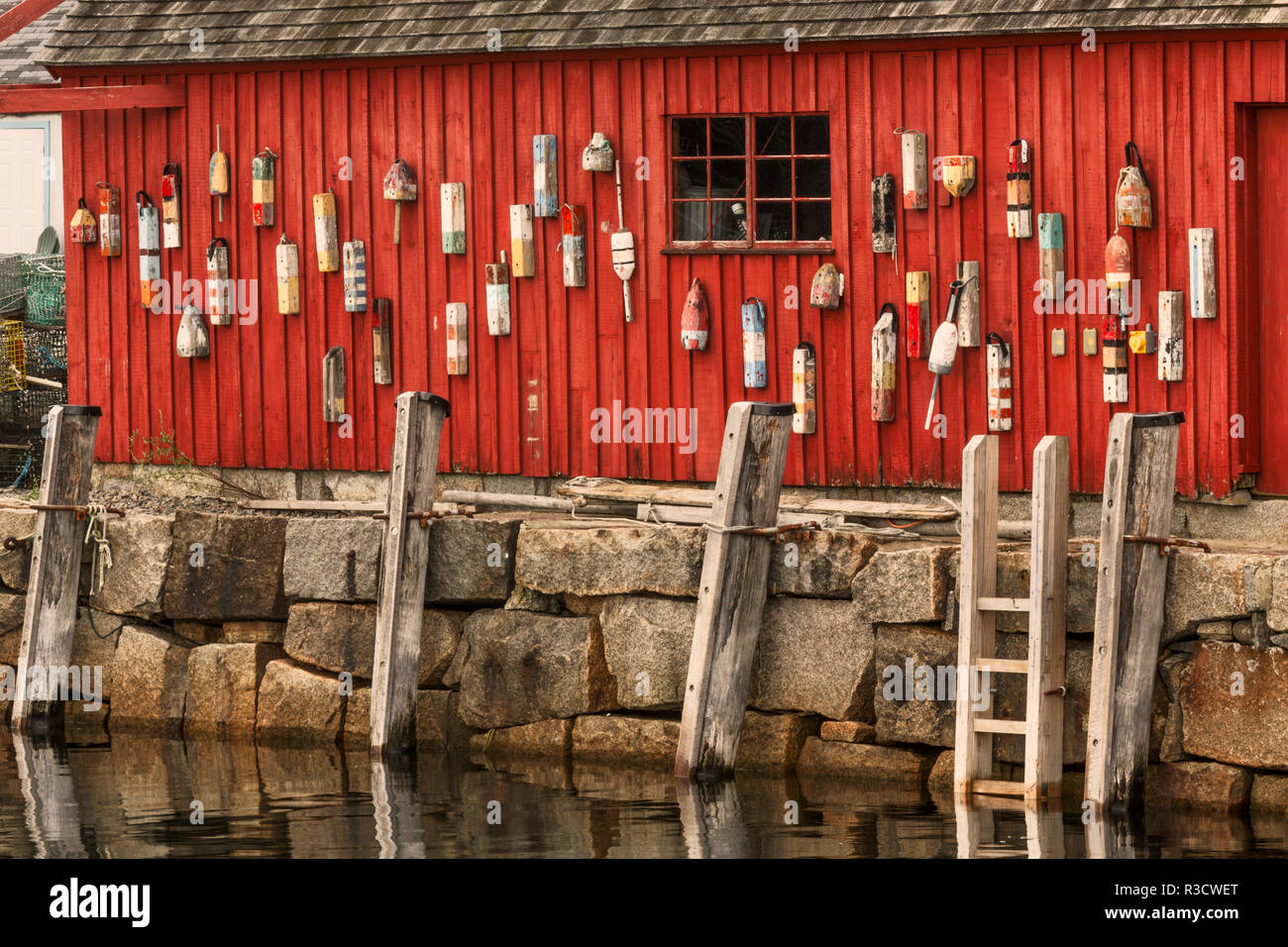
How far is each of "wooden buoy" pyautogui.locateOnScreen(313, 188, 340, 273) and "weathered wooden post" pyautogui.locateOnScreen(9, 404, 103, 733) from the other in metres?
1.84

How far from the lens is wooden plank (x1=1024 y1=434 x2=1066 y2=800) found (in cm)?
1218

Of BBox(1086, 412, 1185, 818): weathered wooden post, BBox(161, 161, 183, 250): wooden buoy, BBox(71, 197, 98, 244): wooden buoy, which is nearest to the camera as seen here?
BBox(1086, 412, 1185, 818): weathered wooden post

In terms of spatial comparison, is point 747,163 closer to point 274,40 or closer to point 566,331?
point 566,331

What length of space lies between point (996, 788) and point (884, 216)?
3.74 meters

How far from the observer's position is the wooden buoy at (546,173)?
14.9 meters

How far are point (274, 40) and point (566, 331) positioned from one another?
289 centimetres

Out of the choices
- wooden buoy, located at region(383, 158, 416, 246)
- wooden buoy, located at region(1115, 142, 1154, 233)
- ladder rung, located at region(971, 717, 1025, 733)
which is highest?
wooden buoy, located at region(383, 158, 416, 246)

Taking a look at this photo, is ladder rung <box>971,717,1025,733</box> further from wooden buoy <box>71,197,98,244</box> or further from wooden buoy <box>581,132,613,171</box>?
wooden buoy <box>71,197,98,244</box>

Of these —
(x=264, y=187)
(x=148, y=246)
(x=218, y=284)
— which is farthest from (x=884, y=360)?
(x=148, y=246)

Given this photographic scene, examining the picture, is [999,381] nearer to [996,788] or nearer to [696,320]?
[696,320]

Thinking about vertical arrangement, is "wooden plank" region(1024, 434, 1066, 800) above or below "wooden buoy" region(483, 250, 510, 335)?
below

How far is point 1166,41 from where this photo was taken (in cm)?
1328

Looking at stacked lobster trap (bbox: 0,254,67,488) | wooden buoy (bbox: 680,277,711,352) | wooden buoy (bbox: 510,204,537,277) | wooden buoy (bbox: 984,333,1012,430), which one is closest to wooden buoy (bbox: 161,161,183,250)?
stacked lobster trap (bbox: 0,254,67,488)
